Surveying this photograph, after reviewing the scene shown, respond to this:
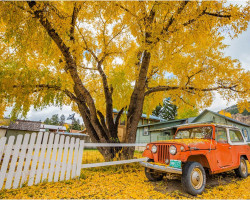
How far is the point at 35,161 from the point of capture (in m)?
4.24

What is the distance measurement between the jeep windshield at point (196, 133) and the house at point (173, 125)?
31.9 ft

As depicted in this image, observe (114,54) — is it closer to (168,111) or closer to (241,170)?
(241,170)

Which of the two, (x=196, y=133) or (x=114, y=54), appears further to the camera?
(x=114, y=54)

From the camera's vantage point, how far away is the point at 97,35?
28.1 ft

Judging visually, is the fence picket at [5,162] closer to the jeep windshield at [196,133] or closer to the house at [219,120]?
the jeep windshield at [196,133]

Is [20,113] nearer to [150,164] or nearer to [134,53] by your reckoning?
[150,164]

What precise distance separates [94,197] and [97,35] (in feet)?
26.4

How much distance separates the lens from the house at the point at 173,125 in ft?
59.1

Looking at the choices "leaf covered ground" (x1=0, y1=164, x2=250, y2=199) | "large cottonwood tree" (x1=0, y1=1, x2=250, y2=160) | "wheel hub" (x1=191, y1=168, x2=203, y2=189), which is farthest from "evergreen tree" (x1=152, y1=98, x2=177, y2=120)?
"wheel hub" (x1=191, y1=168, x2=203, y2=189)

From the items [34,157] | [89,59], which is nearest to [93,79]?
[89,59]

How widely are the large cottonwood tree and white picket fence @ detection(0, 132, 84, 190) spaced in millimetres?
2305

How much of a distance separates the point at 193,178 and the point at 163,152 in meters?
0.98

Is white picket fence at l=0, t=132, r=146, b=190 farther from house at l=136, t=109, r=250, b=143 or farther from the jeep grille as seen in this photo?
house at l=136, t=109, r=250, b=143

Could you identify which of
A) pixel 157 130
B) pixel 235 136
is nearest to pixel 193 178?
pixel 235 136
